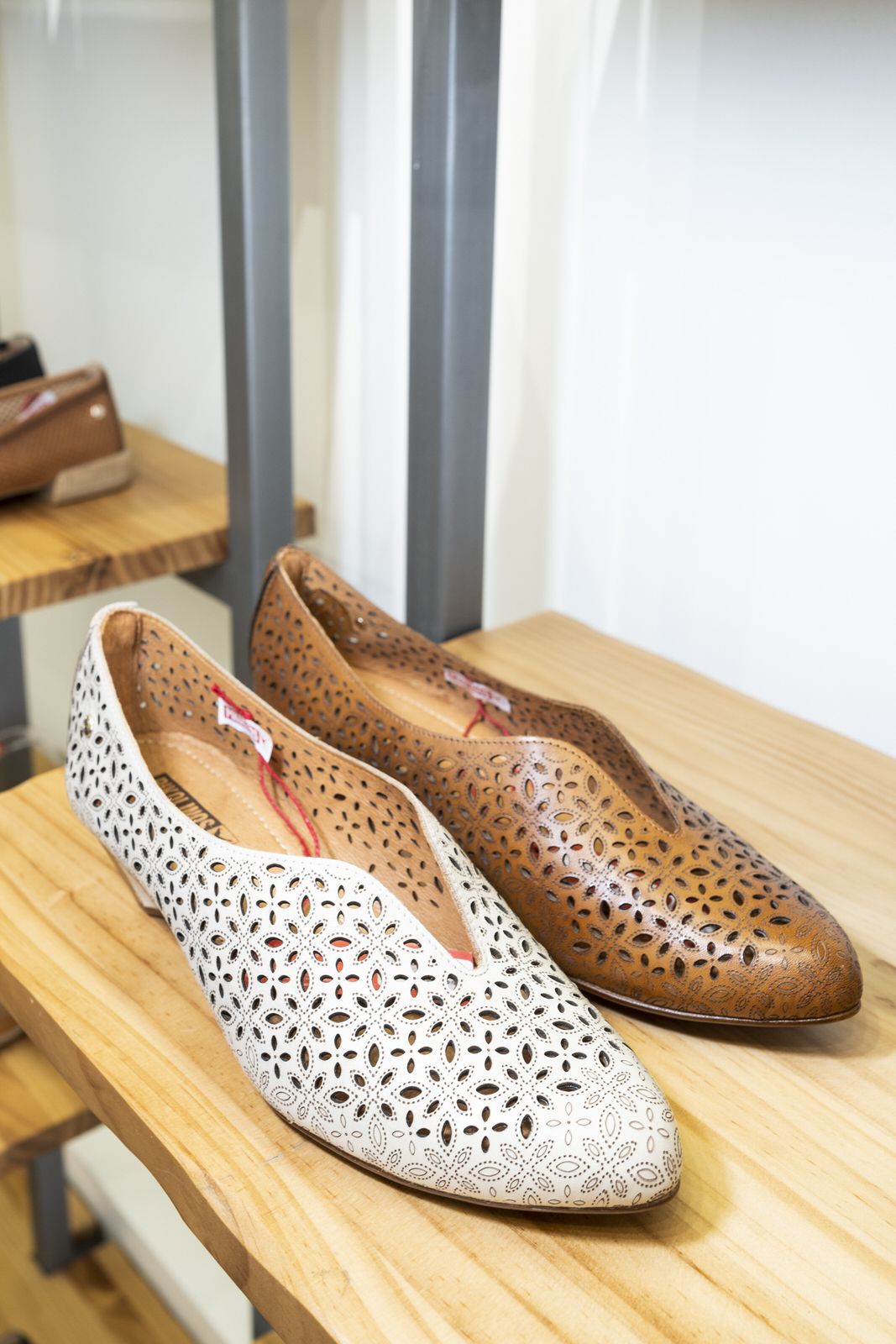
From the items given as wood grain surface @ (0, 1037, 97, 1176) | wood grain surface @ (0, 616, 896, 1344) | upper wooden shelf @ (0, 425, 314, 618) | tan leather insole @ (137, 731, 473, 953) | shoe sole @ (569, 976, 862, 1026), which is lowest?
wood grain surface @ (0, 1037, 97, 1176)

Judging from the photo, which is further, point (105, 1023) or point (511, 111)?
point (511, 111)

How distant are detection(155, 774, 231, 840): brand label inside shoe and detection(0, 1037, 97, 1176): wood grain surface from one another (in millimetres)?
523

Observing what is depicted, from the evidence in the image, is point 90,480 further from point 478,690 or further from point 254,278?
point 478,690

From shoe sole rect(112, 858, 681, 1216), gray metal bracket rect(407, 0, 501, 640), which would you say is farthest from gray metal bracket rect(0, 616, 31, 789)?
shoe sole rect(112, 858, 681, 1216)

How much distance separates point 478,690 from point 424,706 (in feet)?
0.15

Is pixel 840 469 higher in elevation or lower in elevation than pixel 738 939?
higher

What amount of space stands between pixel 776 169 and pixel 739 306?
8cm

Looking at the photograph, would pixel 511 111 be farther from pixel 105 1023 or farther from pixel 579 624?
pixel 105 1023

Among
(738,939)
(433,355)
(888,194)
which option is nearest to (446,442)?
(433,355)

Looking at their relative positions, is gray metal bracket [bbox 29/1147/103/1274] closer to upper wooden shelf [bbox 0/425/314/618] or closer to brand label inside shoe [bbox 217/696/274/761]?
upper wooden shelf [bbox 0/425/314/618]

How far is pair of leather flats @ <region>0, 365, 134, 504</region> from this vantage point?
876 mm

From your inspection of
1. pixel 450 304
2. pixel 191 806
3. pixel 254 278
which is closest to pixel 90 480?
pixel 254 278

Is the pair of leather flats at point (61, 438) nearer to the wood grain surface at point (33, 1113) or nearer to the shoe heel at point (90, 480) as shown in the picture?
the shoe heel at point (90, 480)

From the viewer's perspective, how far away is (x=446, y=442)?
726mm
